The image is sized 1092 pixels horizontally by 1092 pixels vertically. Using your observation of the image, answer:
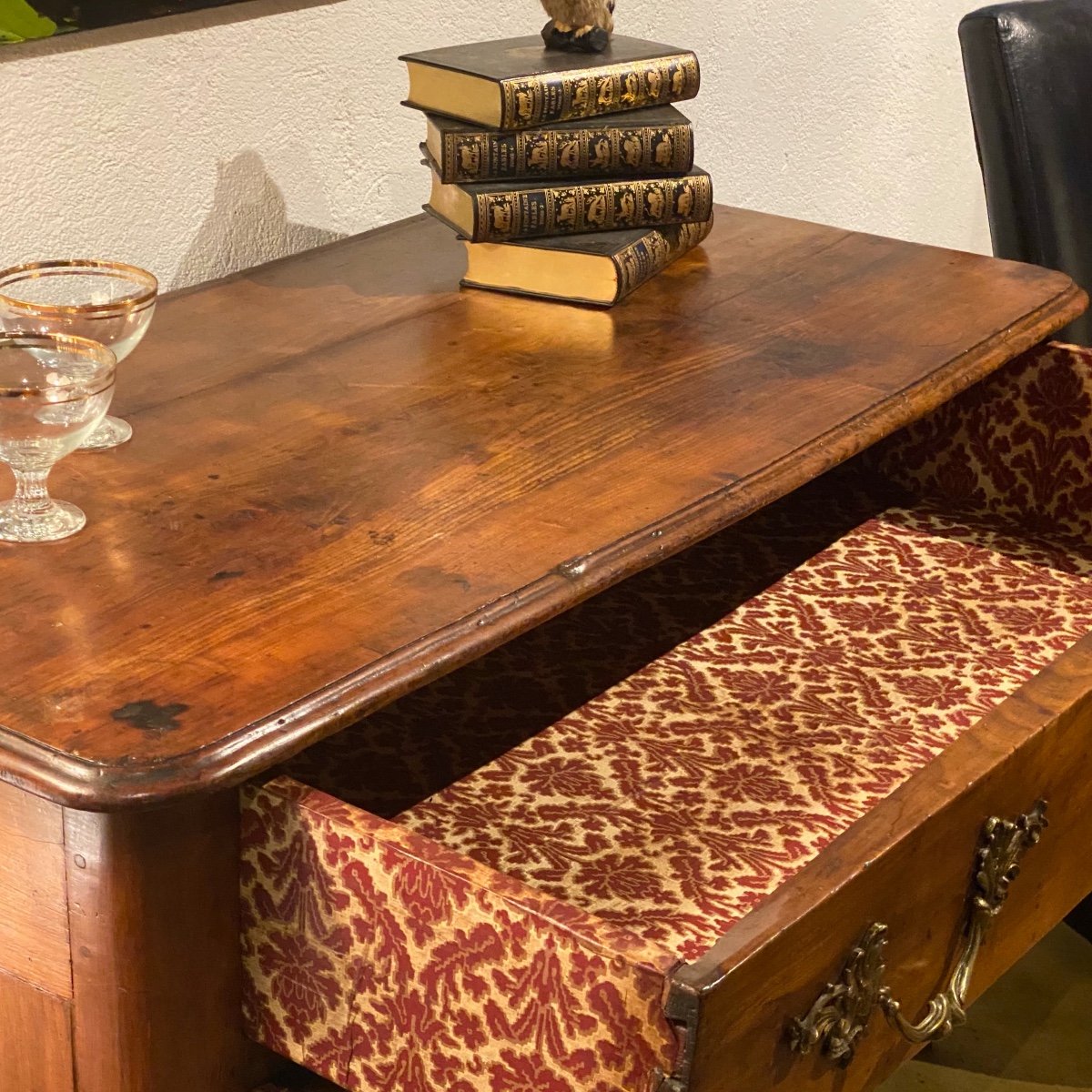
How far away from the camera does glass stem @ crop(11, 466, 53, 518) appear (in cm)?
84

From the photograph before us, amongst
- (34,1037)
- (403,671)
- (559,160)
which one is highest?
(559,160)

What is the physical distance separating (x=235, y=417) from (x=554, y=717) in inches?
11.1

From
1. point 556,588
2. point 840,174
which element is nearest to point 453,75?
point 556,588

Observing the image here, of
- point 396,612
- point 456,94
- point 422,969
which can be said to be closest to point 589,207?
point 456,94

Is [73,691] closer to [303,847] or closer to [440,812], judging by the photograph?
[303,847]

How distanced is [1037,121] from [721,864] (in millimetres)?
924

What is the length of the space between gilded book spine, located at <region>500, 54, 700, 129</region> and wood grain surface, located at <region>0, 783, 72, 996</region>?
659 mm

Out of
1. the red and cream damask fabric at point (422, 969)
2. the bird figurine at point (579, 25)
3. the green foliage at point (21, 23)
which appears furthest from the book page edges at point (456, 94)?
the red and cream damask fabric at point (422, 969)

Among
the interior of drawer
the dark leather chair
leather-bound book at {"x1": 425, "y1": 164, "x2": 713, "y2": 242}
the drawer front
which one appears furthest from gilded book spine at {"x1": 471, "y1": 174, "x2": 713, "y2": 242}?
the drawer front

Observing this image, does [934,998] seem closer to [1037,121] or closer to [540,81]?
[540,81]

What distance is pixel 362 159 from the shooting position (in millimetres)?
1514

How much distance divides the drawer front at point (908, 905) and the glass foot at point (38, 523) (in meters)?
0.41

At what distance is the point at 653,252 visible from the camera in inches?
50.0

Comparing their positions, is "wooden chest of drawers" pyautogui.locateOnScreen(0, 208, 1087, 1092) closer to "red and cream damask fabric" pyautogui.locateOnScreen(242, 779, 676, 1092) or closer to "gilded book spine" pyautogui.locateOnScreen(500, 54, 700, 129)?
"red and cream damask fabric" pyautogui.locateOnScreen(242, 779, 676, 1092)
